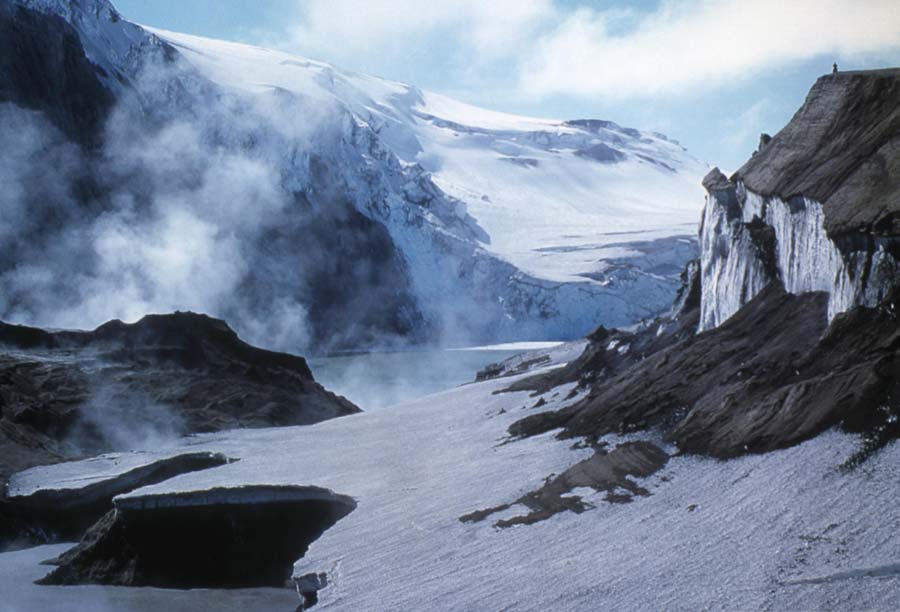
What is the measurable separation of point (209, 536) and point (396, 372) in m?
38.8

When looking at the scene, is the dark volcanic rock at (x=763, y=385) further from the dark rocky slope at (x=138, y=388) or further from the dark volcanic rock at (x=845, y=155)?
the dark rocky slope at (x=138, y=388)

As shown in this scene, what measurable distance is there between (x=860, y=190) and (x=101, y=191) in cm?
5427

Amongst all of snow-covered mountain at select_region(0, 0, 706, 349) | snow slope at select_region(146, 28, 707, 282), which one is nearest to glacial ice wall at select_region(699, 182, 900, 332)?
snow-covered mountain at select_region(0, 0, 706, 349)

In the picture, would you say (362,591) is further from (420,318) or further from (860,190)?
(420,318)

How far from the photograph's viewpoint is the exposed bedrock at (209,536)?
41.8ft

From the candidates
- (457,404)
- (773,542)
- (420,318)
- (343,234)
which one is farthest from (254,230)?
(773,542)

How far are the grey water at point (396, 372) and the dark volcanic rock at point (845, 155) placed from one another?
79.2 ft

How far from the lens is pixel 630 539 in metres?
7.80

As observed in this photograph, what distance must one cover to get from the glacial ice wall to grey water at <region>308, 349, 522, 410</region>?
2065 centimetres

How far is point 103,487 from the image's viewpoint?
51.0ft

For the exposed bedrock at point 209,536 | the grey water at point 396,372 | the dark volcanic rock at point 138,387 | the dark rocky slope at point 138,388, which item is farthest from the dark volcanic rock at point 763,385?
the grey water at point 396,372

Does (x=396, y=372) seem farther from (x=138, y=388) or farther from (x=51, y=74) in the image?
(x=138, y=388)

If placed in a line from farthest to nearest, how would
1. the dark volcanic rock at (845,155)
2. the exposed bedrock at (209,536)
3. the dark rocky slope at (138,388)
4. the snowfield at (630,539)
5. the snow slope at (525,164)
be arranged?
the snow slope at (525,164)
the dark rocky slope at (138,388)
the exposed bedrock at (209,536)
the dark volcanic rock at (845,155)
the snowfield at (630,539)

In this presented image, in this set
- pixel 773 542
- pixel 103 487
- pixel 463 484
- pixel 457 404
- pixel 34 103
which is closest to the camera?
pixel 773 542
